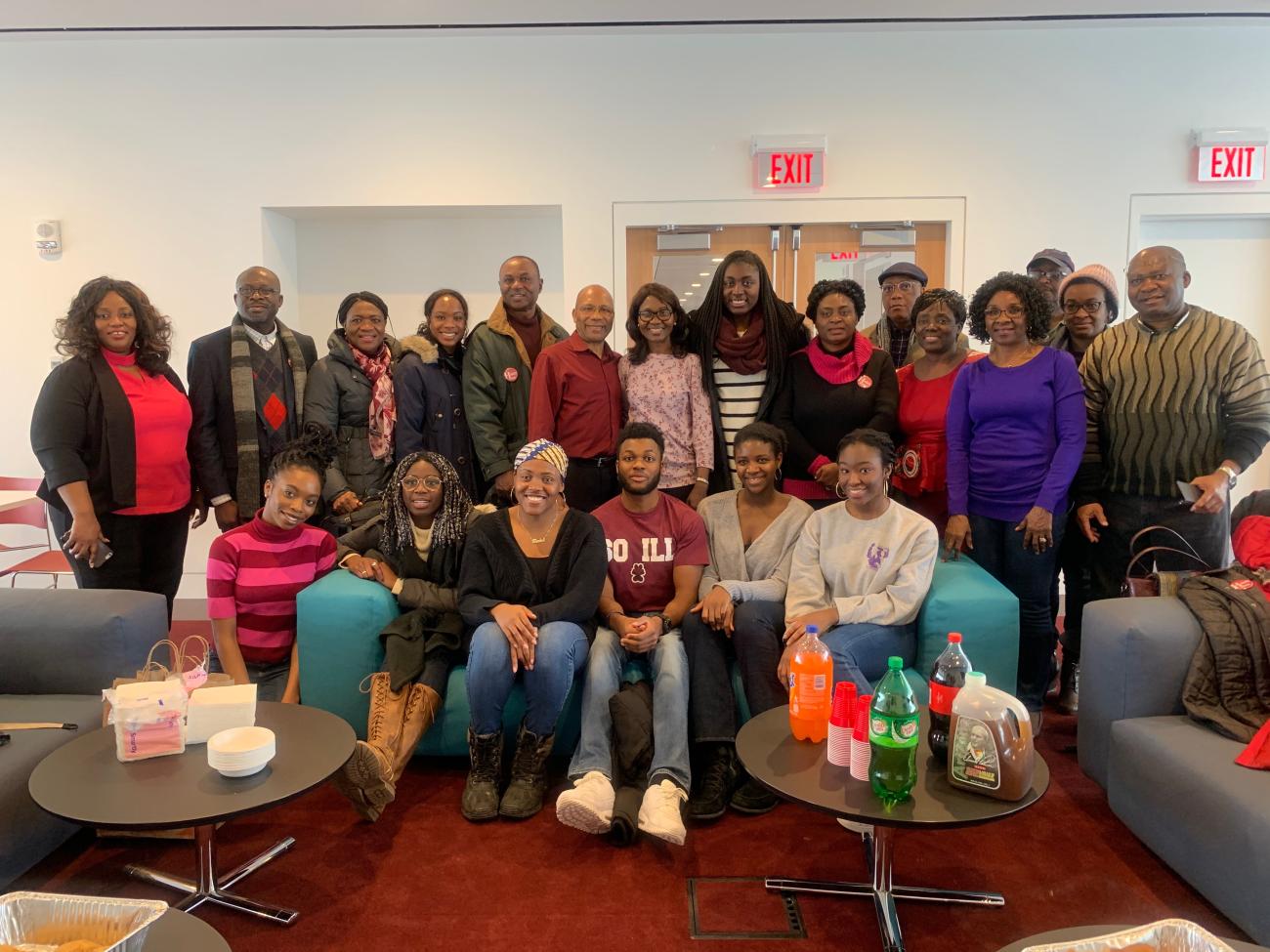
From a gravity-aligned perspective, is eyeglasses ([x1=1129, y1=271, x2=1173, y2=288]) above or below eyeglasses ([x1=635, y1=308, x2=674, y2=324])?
above

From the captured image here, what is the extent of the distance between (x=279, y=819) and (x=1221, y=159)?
5514 mm

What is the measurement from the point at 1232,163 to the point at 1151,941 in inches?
196

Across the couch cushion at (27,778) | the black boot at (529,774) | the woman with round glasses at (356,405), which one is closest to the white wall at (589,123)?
the woman with round glasses at (356,405)

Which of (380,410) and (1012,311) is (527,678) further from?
(1012,311)

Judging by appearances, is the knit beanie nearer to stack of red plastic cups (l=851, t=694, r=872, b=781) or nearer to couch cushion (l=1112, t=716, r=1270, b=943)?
couch cushion (l=1112, t=716, r=1270, b=943)

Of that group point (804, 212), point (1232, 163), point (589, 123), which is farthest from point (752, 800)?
point (1232, 163)

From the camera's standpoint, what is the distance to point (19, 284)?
199 inches

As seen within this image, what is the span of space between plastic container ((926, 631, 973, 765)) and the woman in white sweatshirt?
1.92 ft

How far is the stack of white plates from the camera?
1914mm

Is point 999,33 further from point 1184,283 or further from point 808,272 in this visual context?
point 1184,283

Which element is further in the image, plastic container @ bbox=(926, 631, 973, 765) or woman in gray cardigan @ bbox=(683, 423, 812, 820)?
woman in gray cardigan @ bbox=(683, 423, 812, 820)

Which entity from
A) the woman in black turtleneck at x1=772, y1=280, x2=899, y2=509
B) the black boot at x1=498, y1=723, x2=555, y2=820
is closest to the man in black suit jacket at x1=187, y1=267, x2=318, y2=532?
the black boot at x1=498, y1=723, x2=555, y2=820

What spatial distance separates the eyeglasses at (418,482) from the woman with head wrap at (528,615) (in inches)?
10.6

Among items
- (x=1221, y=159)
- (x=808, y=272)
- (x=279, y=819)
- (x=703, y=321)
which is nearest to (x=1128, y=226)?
(x=1221, y=159)
